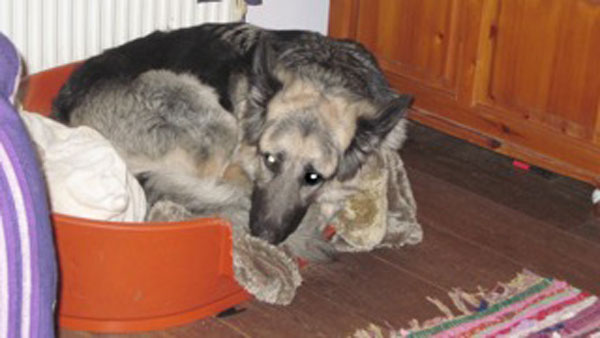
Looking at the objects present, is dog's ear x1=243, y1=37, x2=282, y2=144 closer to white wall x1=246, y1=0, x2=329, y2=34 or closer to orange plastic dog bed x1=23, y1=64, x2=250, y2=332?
orange plastic dog bed x1=23, y1=64, x2=250, y2=332

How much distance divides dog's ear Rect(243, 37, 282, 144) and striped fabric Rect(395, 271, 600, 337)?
0.64 meters

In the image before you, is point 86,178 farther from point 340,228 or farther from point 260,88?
point 340,228

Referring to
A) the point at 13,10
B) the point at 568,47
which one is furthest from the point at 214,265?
the point at 568,47

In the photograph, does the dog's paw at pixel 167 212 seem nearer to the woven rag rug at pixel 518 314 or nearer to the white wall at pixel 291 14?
the woven rag rug at pixel 518 314

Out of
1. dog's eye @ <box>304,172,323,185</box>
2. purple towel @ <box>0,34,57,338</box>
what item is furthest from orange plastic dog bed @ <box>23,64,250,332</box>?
purple towel @ <box>0,34,57,338</box>

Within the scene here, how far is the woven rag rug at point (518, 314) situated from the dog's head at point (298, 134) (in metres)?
0.38

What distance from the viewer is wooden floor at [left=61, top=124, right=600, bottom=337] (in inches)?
90.6

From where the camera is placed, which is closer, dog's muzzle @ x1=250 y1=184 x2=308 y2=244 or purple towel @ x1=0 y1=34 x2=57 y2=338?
purple towel @ x1=0 y1=34 x2=57 y2=338

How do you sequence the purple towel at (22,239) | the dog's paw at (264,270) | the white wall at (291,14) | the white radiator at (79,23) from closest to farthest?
the purple towel at (22,239) < the dog's paw at (264,270) < the white radiator at (79,23) < the white wall at (291,14)

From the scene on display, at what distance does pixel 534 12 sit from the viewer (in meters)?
2.94

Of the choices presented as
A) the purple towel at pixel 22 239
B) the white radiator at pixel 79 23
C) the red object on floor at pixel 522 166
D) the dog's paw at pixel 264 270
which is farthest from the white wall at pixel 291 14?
the purple towel at pixel 22 239

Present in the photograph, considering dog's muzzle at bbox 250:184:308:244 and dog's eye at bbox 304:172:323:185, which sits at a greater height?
dog's eye at bbox 304:172:323:185

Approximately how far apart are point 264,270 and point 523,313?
0.72 m

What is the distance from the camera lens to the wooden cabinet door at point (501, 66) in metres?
2.89
